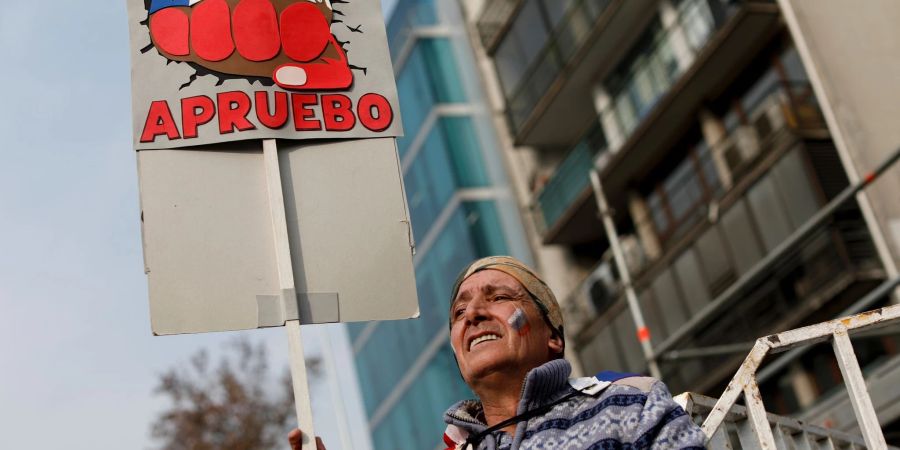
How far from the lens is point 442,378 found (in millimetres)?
25625

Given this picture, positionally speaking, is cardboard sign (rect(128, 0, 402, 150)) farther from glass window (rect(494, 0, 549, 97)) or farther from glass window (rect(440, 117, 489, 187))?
glass window (rect(440, 117, 489, 187))

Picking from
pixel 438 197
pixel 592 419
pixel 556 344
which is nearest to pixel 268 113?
pixel 556 344

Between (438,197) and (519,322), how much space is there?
864 inches

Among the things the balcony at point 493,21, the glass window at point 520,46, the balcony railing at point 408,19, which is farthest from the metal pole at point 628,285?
the balcony railing at point 408,19

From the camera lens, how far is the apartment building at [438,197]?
24.9 m

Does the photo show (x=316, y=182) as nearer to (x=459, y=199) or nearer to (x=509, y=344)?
(x=509, y=344)

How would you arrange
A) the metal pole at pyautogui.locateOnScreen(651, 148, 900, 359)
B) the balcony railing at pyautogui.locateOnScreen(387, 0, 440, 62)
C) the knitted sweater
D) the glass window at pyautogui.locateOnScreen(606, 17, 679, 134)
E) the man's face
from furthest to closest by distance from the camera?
the balcony railing at pyautogui.locateOnScreen(387, 0, 440, 62) → the glass window at pyautogui.locateOnScreen(606, 17, 679, 134) → the metal pole at pyautogui.locateOnScreen(651, 148, 900, 359) → the man's face → the knitted sweater

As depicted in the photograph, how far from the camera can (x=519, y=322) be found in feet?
13.3

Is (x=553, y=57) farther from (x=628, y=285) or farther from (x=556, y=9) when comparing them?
(x=628, y=285)

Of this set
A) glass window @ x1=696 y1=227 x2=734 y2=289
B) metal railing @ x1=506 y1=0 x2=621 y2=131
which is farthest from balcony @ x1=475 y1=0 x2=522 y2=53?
glass window @ x1=696 y1=227 x2=734 y2=289

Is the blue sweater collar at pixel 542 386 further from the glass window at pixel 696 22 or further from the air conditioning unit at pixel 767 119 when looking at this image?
the glass window at pixel 696 22

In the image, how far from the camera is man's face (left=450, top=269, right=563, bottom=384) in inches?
156

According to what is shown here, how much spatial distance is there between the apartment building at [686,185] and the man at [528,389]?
917 cm

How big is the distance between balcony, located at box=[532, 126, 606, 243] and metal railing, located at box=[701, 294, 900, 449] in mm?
17291
